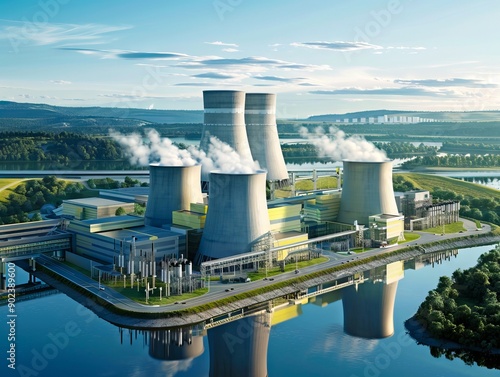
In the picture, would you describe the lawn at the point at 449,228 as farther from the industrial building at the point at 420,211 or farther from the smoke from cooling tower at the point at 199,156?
the smoke from cooling tower at the point at 199,156

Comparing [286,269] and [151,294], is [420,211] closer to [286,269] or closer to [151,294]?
[286,269]

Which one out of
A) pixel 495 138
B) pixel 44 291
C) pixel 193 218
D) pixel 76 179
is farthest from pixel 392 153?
pixel 44 291

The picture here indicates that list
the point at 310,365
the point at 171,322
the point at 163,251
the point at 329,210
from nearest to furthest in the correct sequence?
the point at 310,365 < the point at 171,322 < the point at 163,251 < the point at 329,210

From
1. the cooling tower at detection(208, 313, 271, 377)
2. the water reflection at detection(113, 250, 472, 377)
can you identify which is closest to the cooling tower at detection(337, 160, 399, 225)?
the water reflection at detection(113, 250, 472, 377)

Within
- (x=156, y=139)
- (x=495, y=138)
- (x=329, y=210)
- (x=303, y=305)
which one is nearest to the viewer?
(x=303, y=305)

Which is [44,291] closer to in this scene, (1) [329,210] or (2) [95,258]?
(2) [95,258]

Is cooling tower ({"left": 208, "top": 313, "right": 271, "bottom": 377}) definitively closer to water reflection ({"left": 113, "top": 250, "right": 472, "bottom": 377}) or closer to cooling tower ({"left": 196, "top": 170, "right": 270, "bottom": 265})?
water reflection ({"left": 113, "top": 250, "right": 472, "bottom": 377})

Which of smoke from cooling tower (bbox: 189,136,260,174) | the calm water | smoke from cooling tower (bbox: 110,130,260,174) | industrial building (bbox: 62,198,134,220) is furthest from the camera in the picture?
smoke from cooling tower (bbox: 189,136,260,174)
